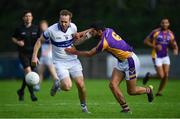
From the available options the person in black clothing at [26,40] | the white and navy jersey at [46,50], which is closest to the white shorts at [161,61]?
the person in black clothing at [26,40]

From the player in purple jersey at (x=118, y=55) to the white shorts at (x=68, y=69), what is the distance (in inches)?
16.9

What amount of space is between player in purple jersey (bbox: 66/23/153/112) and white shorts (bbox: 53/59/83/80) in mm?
430

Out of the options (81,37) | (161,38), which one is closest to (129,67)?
(81,37)

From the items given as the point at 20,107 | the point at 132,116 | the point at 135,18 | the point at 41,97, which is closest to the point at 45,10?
the point at 135,18

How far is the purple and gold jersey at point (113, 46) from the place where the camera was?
52.5 ft

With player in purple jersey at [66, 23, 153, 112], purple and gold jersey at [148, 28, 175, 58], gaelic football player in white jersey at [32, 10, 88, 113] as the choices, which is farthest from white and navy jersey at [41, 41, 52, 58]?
player in purple jersey at [66, 23, 153, 112]

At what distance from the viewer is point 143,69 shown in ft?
108

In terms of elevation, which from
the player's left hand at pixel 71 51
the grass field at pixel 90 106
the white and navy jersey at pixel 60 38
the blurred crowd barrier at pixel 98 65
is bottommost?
the blurred crowd barrier at pixel 98 65

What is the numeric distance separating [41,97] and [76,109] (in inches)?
190

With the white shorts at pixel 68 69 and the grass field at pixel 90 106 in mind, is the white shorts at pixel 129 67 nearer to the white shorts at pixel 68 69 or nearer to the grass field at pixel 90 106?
the grass field at pixel 90 106

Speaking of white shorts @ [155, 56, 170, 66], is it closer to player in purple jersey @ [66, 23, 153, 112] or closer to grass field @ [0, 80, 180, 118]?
grass field @ [0, 80, 180, 118]

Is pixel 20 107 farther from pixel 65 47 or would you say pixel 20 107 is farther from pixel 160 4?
pixel 160 4

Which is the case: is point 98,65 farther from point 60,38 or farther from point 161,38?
point 60,38

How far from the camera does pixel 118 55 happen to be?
648 inches
